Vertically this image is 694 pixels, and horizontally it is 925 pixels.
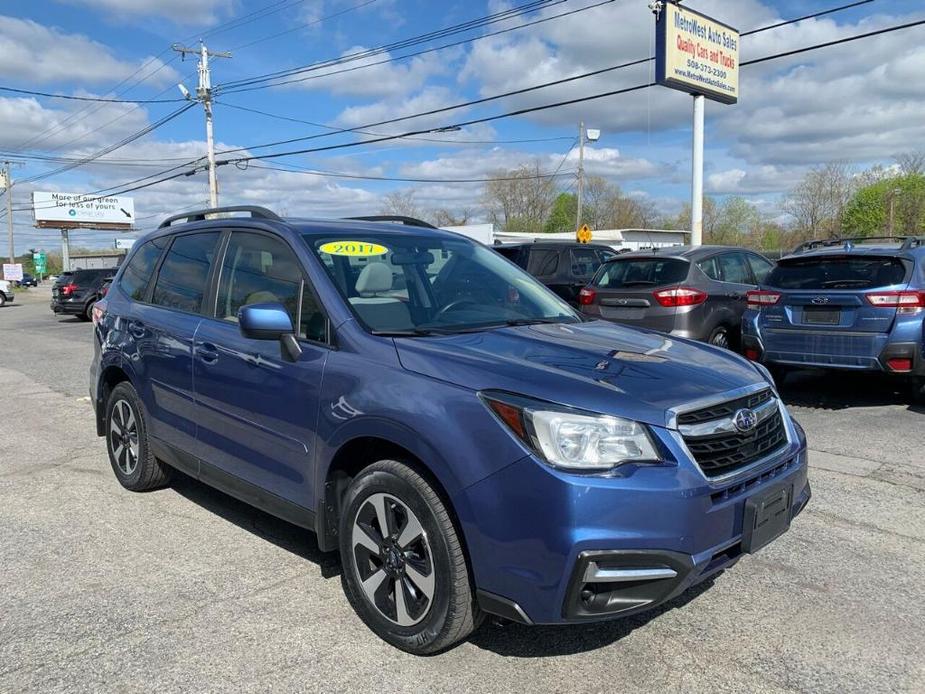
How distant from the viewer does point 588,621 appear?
2.50 meters

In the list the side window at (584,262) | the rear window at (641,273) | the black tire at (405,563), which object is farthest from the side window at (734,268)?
the black tire at (405,563)

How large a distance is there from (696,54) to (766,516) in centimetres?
1742

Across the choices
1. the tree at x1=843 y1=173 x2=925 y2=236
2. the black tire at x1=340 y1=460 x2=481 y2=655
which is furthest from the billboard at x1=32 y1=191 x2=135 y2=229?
the black tire at x1=340 y1=460 x2=481 y2=655

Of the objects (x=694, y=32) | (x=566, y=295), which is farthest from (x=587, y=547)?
(x=694, y=32)

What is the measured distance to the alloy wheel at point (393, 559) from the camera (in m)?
2.83

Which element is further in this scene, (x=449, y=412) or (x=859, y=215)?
(x=859, y=215)

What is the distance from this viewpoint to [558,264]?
1167 centimetres

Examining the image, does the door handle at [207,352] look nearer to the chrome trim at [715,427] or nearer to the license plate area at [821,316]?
the chrome trim at [715,427]

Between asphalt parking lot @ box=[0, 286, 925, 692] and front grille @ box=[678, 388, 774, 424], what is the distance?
98 cm

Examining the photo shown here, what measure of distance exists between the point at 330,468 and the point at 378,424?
0.44 m

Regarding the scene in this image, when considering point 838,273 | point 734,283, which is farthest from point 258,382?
point 734,283

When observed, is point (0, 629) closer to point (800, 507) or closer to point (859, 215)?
point (800, 507)

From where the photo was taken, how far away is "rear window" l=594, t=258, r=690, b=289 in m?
8.88

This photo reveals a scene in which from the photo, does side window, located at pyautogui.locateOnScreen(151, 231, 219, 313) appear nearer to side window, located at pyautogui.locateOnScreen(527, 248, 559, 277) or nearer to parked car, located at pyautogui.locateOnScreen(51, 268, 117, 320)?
side window, located at pyautogui.locateOnScreen(527, 248, 559, 277)
